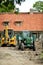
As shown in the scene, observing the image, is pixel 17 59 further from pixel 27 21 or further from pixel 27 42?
pixel 27 21

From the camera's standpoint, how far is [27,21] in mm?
59000

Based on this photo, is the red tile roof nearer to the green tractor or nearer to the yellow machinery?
the yellow machinery

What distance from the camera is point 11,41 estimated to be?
3428 centimetres

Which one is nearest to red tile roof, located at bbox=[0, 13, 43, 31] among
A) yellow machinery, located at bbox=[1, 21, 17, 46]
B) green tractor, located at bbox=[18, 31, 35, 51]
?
yellow machinery, located at bbox=[1, 21, 17, 46]

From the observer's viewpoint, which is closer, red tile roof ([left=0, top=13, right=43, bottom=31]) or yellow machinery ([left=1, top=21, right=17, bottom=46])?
yellow machinery ([left=1, top=21, right=17, bottom=46])

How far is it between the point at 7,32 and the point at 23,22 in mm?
24593

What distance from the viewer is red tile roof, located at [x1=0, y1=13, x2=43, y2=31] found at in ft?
191

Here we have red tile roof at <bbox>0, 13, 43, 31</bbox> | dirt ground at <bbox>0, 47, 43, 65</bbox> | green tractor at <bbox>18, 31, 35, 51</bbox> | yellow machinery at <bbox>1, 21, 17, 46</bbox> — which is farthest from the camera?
red tile roof at <bbox>0, 13, 43, 31</bbox>

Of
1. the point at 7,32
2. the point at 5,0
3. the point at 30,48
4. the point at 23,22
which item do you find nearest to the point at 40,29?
the point at 23,22

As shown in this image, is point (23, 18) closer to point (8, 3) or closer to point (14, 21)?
point (14, 21)

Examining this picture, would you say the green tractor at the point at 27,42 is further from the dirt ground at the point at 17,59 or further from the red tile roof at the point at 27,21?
the red tile roof at the point at 27,21

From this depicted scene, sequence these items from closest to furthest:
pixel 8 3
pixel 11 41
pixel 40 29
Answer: pixel 8 3 → pixel 11 41 → pixel 40 29

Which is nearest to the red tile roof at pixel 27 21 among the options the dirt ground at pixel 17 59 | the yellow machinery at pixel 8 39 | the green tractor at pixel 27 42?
the yellow machinery at pixel 8 39

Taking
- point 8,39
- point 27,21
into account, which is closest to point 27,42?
point 8,39
